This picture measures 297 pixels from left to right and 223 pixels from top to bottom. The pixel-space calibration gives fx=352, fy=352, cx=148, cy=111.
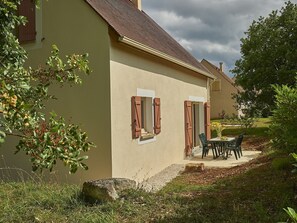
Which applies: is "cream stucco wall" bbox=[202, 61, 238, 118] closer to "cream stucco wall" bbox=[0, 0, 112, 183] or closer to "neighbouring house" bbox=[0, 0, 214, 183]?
"neighbouring house" bbox=[0, 0, 214, 183]

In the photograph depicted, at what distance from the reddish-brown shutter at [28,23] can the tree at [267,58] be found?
15.4 meters

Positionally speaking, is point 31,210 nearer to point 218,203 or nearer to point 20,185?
point 20,185

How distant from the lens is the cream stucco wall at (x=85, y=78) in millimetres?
8125

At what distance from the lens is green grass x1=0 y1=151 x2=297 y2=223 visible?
4.88 meters

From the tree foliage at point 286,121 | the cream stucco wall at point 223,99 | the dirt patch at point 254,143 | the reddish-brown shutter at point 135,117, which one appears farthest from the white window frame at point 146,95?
the cream stucco wall at point 223,99

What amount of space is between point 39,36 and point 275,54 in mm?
16189

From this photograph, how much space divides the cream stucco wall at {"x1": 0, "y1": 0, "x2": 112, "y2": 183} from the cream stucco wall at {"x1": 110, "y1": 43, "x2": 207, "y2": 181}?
0.21m

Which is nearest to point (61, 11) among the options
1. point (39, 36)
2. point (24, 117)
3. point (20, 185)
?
point (39, 36)

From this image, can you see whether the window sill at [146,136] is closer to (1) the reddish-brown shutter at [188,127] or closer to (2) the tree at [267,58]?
(1) the reddish-brown shutter at [188,127]

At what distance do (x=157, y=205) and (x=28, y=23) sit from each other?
6200 millimetres

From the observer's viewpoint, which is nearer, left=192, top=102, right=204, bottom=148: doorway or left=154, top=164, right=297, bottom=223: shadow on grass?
left=154, top=164, right=297, bottom=223: shadow on grass

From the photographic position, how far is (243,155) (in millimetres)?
14047

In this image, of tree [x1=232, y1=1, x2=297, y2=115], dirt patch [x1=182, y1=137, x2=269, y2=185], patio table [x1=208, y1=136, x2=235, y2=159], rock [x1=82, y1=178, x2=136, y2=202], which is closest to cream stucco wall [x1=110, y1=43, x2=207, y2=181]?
patio table [x1=208, y1=136, x2=235, y2=159]

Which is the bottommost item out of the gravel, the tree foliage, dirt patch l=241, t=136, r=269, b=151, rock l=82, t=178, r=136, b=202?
the gravel
